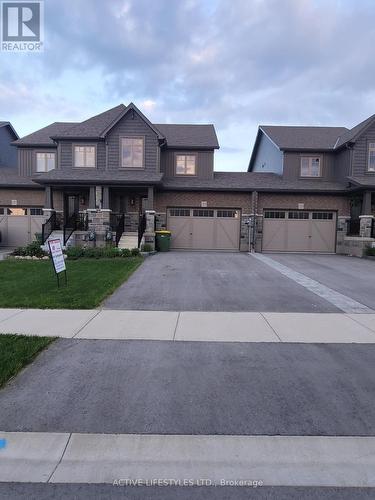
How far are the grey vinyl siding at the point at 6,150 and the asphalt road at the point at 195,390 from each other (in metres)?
26.5

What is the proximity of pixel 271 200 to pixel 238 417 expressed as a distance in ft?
61.4

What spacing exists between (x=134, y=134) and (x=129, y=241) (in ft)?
20.7

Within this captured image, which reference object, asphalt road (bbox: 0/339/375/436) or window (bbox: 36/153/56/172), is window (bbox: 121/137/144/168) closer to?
window (bbox: 36/153/56/172)

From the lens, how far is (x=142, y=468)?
9.09 feet

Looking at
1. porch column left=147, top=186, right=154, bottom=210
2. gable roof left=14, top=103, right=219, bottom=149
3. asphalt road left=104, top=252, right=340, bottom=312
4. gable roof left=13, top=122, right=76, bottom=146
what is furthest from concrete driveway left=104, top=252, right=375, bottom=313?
gable roof left=13, top=122, right=76, bottom=146

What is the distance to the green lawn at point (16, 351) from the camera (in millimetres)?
4246

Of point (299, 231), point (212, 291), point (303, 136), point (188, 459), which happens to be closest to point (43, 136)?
point (303, 136)

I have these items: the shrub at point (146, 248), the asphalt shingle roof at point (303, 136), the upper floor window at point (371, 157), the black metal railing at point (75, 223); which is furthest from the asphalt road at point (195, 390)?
the asphalt shingle roof at point (303, 136)

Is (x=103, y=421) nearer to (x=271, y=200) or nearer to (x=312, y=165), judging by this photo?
(x=271, y=200)

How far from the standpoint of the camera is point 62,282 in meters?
10.1

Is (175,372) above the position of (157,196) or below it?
below

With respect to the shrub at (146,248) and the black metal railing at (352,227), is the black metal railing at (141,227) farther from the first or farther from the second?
the black metal railing at (352,227)

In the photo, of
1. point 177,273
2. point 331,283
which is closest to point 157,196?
point 177,273

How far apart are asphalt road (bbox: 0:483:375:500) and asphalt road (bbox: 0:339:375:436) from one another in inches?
25.0
